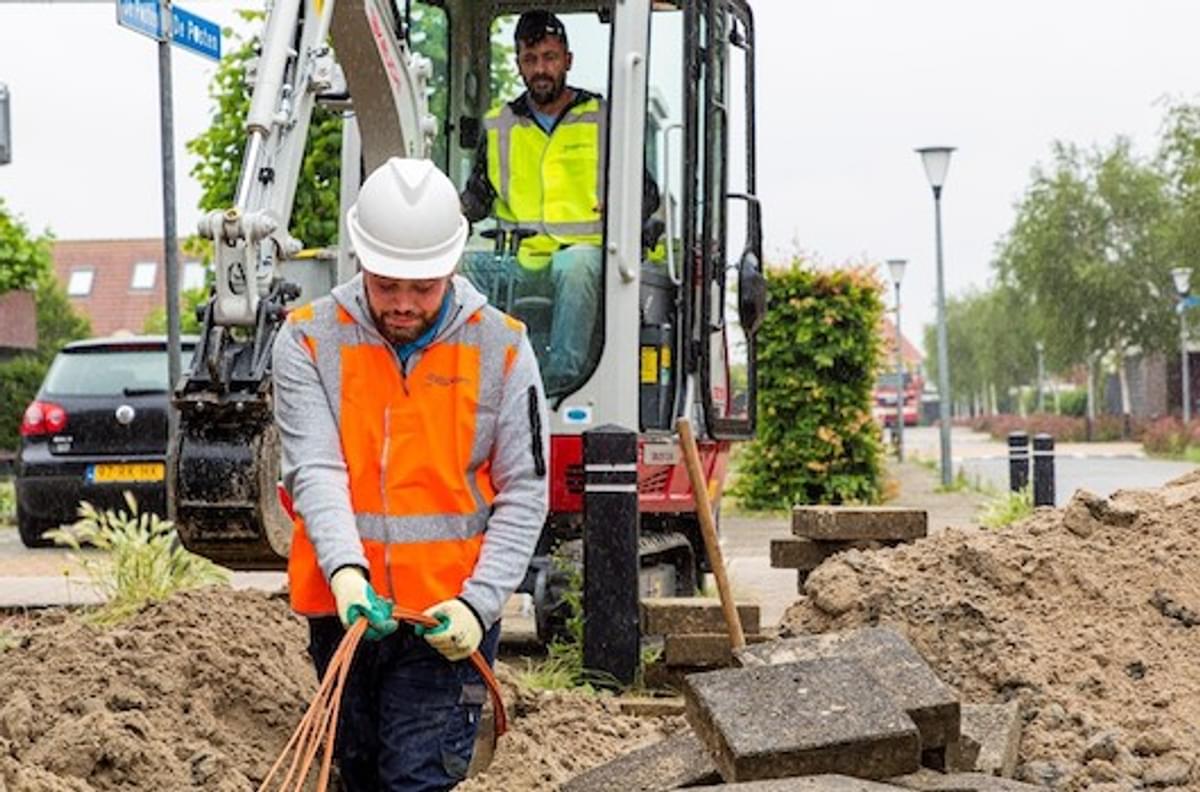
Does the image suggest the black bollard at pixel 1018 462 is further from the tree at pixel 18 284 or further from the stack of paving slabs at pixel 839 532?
the tree at pixel 18 284

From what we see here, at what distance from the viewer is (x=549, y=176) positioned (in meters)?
10.1

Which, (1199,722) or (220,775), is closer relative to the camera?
(220,775)

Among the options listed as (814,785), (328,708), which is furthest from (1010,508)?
(328,708)

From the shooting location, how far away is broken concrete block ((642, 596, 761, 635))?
8.70 meters

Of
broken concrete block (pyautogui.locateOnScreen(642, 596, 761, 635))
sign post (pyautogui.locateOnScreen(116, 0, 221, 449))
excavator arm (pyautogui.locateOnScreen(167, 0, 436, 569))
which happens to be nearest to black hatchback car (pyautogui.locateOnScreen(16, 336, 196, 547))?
sign post (pyautogui.locateOnScreen(116, 0, 221, 449))

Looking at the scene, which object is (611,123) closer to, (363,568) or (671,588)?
(671,588)

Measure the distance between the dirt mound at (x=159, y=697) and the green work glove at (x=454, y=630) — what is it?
3.85 feet

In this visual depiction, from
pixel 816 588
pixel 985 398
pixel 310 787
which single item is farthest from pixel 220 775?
pixel 985 398

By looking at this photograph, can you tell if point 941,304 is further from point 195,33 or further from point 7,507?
point 195,33

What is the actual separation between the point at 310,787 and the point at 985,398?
111m

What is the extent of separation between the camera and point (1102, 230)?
59.2 m

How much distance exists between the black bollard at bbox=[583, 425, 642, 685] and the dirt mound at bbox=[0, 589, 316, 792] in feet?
4.13

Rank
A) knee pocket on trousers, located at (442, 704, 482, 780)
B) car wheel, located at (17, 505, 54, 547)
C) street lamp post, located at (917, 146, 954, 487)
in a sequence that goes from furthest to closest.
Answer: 1. street lamp post, located at (917, 146, 954, 487)
2. car wheel, located at (17, 505, 54, 547)
3. knee pocket on trousers, located at (442, 704, 482, 780)

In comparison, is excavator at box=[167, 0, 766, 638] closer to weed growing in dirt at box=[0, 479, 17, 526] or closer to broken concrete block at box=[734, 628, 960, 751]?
broken concrete block at box=[734, 628, 960, 751]
